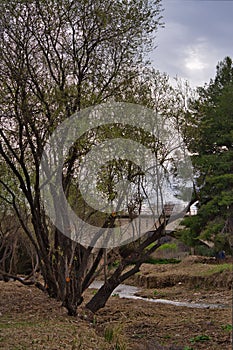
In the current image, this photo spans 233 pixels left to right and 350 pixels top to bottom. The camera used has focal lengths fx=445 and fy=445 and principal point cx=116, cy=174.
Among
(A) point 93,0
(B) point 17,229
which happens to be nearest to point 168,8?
(A) point 93,0

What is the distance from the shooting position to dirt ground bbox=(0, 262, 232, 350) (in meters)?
5.09

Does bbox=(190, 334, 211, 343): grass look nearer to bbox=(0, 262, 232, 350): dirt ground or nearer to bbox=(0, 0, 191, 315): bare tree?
bbox=(0, 262, 232, 350): dirt ground

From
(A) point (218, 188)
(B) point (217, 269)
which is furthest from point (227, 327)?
(B) point (217, 269)

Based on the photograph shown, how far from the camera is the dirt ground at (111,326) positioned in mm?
5093

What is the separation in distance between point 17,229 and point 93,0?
6.62 meters

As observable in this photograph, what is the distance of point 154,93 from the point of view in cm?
753

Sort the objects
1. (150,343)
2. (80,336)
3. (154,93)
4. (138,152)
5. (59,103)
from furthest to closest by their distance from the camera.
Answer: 1. (154,93)
2. (138,152)
3. (59,103)
4. (150,343)
5. (80,336)

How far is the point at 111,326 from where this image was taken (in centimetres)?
630

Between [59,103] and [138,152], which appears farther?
[138,152]

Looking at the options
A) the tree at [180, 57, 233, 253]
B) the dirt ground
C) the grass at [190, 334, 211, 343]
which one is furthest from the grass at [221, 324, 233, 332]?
the tree at [180, 57, 233, 253]

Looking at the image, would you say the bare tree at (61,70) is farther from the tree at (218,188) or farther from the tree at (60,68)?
the tree at (218,188)

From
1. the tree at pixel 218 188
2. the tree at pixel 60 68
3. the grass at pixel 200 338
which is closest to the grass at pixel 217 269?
the tree at pixel 218 188

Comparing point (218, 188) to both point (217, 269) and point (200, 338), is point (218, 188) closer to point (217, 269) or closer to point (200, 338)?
point (217, 269)

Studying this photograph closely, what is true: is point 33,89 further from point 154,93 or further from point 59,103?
point 154,93
